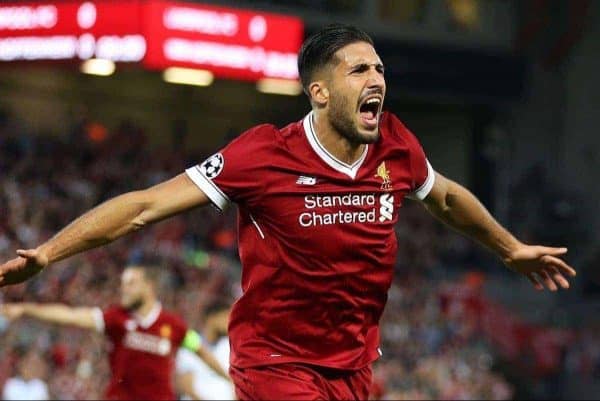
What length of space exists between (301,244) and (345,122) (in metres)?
0.51

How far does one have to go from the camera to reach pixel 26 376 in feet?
40.2

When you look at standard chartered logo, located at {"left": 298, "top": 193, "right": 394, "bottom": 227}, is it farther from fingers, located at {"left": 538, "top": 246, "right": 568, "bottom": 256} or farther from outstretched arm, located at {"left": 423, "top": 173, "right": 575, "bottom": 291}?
fingers, located at {"left": 538, "top": 246, "right": 568, "bottom": 256}

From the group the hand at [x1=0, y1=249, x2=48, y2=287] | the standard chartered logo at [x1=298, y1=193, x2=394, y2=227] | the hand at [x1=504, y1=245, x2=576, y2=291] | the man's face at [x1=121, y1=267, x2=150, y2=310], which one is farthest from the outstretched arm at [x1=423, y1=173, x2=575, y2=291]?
the man's face at [x1=121, y1=267, x2=150, y2=310]

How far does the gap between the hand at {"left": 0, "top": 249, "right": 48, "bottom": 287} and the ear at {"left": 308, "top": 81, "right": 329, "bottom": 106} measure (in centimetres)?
Answer: 127

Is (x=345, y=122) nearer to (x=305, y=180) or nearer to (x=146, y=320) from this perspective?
(x=305, y=180)

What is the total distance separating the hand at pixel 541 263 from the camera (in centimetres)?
591

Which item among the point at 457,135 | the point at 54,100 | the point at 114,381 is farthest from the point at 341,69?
the point at 457,135

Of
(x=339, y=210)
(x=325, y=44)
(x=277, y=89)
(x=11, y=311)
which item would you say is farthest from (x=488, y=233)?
(x=277, y=89)

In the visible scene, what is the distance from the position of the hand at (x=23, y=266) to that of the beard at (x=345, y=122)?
127cm

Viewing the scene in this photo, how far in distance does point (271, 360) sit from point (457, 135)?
20.6 metres

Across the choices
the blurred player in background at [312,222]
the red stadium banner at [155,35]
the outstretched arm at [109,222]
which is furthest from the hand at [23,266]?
the red stadium banner at [155,35]

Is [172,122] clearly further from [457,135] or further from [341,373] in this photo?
[341,373]

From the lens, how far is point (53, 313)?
30.8 feet

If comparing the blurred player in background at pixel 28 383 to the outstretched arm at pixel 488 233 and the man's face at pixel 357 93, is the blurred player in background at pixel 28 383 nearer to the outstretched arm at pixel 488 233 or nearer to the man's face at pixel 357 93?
the outstretched arm at pixel 488 233
